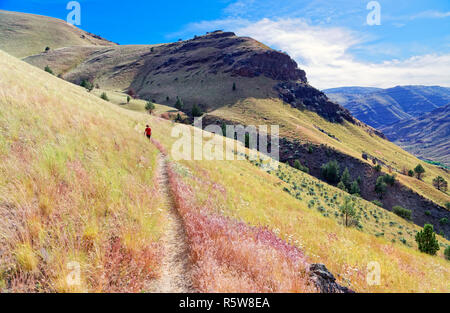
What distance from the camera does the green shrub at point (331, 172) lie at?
71.8 metres

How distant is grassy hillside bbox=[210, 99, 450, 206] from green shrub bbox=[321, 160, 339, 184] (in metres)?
15.4

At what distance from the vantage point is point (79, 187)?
15.2 ft

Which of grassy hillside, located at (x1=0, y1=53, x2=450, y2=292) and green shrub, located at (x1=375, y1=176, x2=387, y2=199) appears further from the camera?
green shrub, located at (x1=375, y1=176, x2=387, y2=199)

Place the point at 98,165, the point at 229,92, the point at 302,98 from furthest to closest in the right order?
the point at 302,98
the point at 229,92
the point at 98,165

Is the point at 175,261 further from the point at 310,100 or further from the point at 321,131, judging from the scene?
the point at 310,100

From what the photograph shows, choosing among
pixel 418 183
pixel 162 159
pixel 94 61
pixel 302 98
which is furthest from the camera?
pixel 94 61

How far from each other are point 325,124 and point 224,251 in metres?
143

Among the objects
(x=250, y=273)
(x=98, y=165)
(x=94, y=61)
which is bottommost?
(x=250, y=273)

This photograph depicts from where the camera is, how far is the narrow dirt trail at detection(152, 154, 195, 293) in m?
3.31

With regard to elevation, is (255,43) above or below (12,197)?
above

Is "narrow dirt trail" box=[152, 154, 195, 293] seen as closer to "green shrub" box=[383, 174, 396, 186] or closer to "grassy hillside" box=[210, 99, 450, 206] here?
"grassy hillside" box=[210, 99, 450, 206]

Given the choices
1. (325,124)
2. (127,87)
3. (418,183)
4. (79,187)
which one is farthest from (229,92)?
(79,187)

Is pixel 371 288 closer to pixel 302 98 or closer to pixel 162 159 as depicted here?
pixel 162 159

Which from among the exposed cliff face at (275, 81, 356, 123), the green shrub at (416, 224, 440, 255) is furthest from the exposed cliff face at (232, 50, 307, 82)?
the green shrub at (416, 224, 440, 255)
